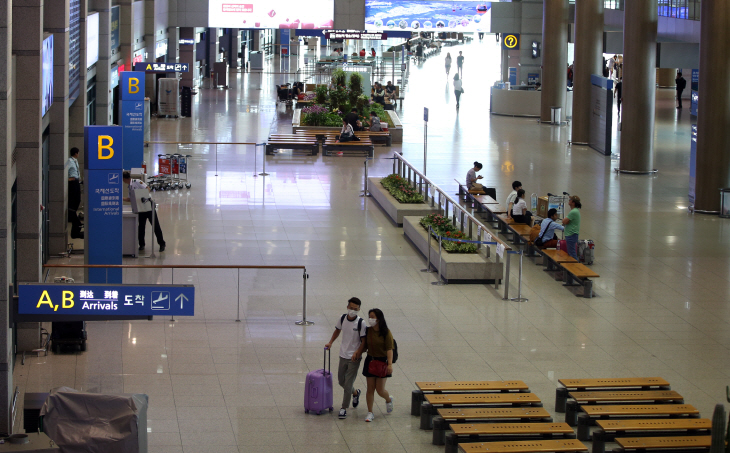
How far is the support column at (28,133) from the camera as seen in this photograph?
12.7m

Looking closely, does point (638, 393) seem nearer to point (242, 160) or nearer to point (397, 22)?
point (242, 160)

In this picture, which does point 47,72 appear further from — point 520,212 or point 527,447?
point 527,447

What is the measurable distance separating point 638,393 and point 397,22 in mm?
35550

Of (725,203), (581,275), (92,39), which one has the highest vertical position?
(92,39)

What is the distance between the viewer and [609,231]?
19625mm

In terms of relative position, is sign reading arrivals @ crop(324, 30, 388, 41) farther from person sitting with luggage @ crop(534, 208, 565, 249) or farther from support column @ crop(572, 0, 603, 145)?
person sitting with luggage @ crop(534, 208, 565, 249)

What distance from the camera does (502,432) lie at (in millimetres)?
9062

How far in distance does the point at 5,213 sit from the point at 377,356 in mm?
3922

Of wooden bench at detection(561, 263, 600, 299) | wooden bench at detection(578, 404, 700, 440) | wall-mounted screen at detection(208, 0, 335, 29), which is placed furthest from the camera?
wall-mounted screen at detection(208, 0, 335, 29)

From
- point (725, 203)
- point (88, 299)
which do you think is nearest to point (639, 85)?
point (725, 203)

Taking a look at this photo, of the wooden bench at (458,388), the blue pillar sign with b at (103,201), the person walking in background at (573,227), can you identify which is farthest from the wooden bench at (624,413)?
the blue pillar sign with b at (103,201)

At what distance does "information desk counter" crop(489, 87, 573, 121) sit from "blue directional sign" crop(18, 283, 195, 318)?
3182 cm

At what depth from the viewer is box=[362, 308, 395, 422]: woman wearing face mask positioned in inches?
394

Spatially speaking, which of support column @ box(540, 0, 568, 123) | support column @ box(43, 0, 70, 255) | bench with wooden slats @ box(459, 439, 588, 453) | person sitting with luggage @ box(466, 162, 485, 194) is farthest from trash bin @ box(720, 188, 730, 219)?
support column @ box(540, 0, 568, 123)
